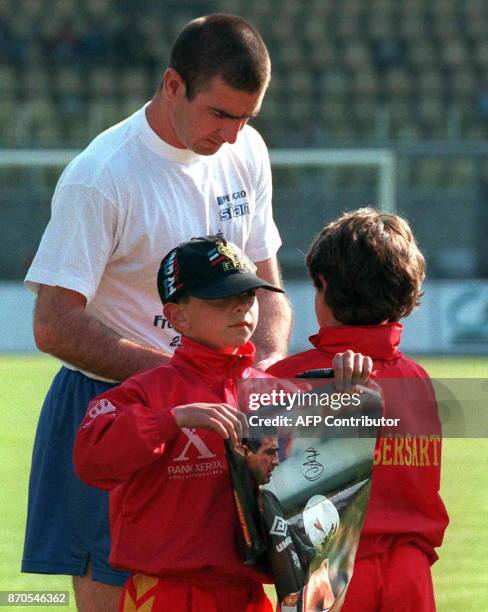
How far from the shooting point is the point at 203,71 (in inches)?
131

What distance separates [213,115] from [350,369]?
38.7 inches

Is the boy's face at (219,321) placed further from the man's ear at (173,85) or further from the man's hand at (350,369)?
the man's ear at (173,85)

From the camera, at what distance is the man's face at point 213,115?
331 centimetres

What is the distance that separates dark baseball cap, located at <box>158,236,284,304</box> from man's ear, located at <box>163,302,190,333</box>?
18 millimetres

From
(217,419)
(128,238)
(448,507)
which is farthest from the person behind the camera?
(448,507)

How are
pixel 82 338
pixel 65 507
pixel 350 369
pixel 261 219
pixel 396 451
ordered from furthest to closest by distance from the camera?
pixel 261 219 < pixel 65 507 < pixel 82 338 < pixel 396 451 < pixel 350 369

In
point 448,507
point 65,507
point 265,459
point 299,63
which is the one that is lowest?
point 299,63

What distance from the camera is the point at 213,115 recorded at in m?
3.31

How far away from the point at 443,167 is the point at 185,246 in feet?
53.6

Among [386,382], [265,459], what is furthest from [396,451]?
[265,459]

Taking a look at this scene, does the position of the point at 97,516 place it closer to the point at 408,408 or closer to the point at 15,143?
the point at 408,408

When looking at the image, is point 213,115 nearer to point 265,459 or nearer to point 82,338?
point 82,338

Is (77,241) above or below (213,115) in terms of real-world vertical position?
below

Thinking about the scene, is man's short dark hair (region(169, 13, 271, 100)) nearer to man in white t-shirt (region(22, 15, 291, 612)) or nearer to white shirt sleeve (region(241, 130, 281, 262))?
man in white t-shirt (region(22, 15, 291, 612))
